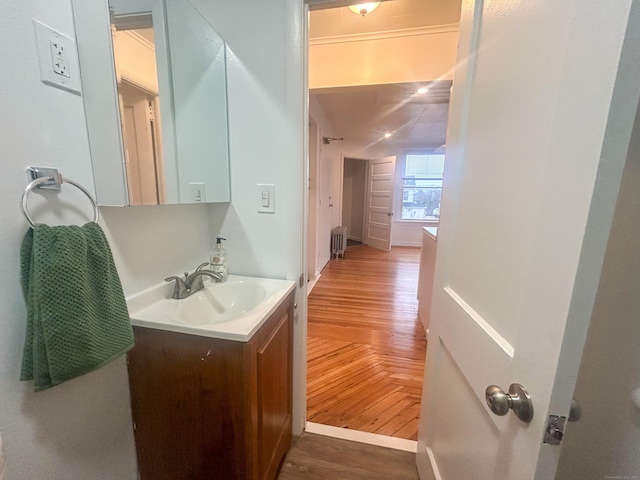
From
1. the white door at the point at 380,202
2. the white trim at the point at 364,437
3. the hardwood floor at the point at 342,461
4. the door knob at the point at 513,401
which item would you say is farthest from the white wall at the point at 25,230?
the white door at the point at 380,202

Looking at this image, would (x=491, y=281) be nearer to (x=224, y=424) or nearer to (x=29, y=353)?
(x=224, y=424)

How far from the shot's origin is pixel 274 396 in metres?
1.05

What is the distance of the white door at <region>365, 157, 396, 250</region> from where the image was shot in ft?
18.3

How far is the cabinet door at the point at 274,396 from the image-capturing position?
915mm

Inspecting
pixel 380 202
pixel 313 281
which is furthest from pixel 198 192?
pixel 380 202

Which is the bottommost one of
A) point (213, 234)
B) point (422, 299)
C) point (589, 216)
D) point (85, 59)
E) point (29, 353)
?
point (422, 299)

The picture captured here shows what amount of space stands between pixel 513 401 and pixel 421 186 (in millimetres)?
6249

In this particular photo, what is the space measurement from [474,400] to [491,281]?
35 cm

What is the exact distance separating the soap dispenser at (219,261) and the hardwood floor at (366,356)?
1.01m

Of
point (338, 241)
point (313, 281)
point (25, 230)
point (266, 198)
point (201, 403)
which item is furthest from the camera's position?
point (338, 241)

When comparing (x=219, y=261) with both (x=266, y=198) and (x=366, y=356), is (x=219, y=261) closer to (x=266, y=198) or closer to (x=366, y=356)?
(x=266, y=198)

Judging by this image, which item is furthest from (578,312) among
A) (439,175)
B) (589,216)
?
(439,175)

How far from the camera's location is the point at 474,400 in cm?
73

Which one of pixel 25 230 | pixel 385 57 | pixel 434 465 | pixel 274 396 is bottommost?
pixel 434 465
